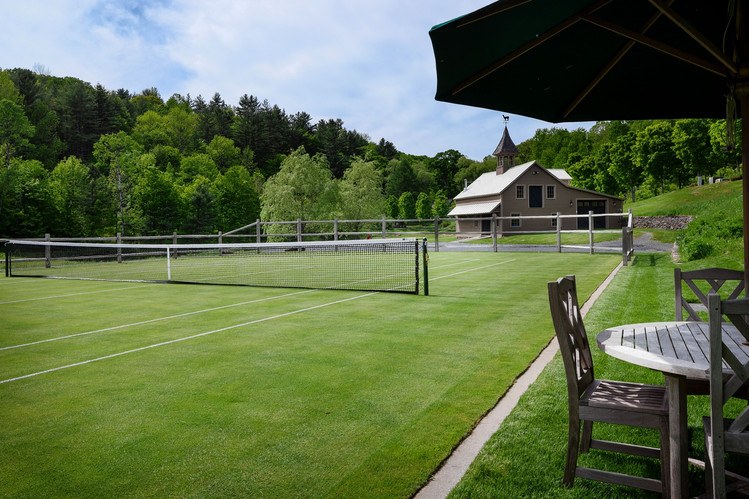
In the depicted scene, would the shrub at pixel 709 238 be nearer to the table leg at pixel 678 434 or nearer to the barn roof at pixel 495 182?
the table leg at pixel 678 434

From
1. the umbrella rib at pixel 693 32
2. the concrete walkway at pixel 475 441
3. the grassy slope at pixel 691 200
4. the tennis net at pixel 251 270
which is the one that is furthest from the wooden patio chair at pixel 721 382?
the grassy slope at pixel 691 200

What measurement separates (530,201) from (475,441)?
146 feet

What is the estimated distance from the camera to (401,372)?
570 centimetres

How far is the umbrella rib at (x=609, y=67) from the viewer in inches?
169

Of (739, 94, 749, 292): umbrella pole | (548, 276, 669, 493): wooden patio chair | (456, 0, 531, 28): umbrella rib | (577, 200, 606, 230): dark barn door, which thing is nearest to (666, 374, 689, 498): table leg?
(548, 276, 669, 493): wooden patio chair

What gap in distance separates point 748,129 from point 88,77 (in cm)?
9456

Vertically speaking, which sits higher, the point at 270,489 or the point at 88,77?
the point at 88,77

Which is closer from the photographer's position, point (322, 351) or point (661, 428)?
point (661, 428)

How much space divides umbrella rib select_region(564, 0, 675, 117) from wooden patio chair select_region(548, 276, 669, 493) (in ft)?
7.45

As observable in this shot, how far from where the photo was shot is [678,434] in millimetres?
2781

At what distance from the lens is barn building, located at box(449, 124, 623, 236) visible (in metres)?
45.2

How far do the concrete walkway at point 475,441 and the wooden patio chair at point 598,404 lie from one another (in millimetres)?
655

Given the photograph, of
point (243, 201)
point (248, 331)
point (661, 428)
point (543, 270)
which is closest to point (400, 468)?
point (661, 428)

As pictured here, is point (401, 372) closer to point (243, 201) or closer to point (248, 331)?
point (248, 331)
